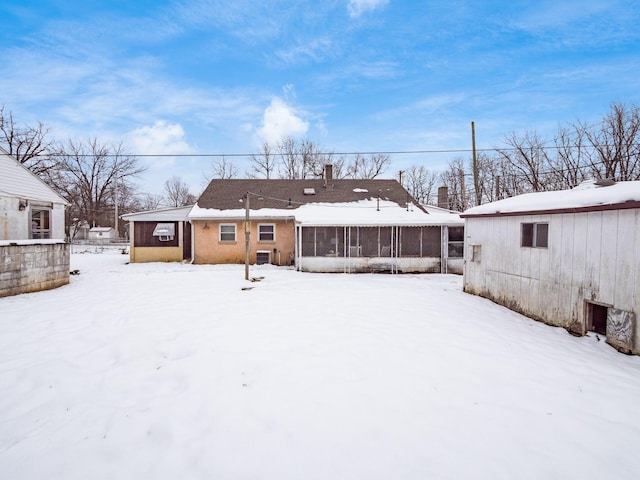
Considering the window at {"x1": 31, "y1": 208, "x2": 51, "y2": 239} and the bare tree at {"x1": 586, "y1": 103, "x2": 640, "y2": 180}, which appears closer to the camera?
the window at {"x1": 31, "y1": 208, "x2": 51, "y2": 239}

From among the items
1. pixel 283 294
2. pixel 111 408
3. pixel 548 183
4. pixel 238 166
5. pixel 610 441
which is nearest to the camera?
pixel 610 441

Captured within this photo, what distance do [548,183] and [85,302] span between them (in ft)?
98.9

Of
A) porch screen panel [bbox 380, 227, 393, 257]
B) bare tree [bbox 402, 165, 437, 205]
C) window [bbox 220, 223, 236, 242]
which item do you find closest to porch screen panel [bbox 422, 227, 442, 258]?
porch screen panel [bbox 380, 227, 393, 257]

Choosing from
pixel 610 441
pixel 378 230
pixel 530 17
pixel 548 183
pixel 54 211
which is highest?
pixel 530 17

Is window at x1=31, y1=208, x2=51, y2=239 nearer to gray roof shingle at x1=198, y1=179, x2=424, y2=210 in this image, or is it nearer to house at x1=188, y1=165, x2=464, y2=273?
house at x1=188, y1=165, x2=464, y2=273

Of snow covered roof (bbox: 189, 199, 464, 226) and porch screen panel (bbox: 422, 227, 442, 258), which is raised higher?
snow covered roof (bbox: 189, 199, 464, 226)

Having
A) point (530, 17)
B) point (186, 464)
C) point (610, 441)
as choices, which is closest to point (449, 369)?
point (610, 441)

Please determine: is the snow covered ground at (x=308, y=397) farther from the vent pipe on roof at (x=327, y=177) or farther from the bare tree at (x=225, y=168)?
the bare tree at (x=225, y=168)

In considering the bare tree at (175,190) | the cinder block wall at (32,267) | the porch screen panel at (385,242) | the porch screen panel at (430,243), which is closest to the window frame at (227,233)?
the cinder block wall at (32,267)

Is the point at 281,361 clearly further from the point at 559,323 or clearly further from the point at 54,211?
the point at 54,211

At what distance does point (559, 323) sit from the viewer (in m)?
6.35

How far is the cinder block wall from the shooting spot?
8297 mm

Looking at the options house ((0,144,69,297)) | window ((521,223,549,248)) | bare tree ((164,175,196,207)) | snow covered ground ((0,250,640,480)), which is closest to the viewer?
snow covered ground ((0,250,640,480))

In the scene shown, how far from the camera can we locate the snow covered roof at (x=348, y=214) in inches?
533
